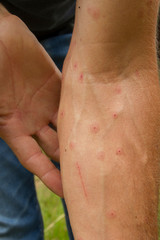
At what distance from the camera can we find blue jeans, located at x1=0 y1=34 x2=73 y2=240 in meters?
1.08

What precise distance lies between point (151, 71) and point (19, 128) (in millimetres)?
356

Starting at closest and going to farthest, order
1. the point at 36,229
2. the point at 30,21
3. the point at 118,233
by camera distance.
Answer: the point at 118,233
the point at 30,21
the point at 36,229

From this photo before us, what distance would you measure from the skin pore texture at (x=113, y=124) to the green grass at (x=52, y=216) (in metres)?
0.91

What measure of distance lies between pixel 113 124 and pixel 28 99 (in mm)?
289

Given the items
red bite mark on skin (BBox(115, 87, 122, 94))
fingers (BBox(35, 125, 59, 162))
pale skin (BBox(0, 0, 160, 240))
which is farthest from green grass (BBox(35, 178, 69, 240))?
red bite mark on skin (BBox(115, 87, 122, 94))

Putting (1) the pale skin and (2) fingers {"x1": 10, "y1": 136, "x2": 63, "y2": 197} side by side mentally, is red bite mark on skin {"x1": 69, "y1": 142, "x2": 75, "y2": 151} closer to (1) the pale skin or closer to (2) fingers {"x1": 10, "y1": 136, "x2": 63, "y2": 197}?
(1) the pale skin

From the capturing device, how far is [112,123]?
0.73 metres

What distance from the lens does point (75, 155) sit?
2.39ft

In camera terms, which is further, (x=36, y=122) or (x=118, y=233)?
(x=36, y=122)

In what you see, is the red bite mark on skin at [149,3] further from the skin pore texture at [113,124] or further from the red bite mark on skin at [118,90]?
the red bite mark on skin at [118,90]

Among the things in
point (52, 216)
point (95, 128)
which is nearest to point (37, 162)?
point (95, 128)

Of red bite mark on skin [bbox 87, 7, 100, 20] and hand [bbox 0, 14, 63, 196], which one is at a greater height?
red bite mark on skin [bbox 87, 7, 100, 20]

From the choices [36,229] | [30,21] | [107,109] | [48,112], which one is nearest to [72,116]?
[107,109]

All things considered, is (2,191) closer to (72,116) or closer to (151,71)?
(72,116)
